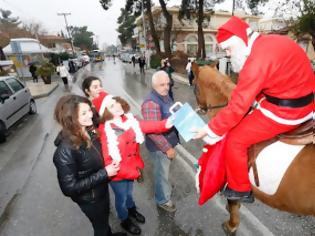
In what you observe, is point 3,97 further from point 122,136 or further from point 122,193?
point 122,136

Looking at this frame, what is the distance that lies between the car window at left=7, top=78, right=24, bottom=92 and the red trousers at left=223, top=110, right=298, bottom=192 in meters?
9.41

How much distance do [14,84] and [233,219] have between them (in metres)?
9.55

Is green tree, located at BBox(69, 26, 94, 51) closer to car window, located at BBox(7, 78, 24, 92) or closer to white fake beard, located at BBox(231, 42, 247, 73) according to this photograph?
car window, located at BBox(7, 78, 24, 92)

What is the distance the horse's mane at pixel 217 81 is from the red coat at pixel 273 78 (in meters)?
0.74

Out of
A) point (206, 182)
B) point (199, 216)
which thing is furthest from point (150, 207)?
point (206, 182)

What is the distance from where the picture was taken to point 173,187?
15.2ft

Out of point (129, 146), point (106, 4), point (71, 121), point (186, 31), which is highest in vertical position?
point (106, 4)

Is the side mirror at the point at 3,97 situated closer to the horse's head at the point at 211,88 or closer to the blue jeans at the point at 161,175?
the blue jeans at the point at 161,175

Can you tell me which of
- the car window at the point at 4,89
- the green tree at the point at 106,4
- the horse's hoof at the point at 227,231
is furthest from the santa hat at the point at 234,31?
the green tree at the point at 106,4

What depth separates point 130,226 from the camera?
11.7 feet

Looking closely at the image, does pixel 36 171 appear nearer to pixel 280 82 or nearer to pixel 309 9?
pixel 280 82

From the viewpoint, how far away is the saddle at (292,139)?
224cm

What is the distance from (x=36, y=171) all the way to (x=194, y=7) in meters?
25.8

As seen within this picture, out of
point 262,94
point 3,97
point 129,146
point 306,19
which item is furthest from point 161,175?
point 306,19
